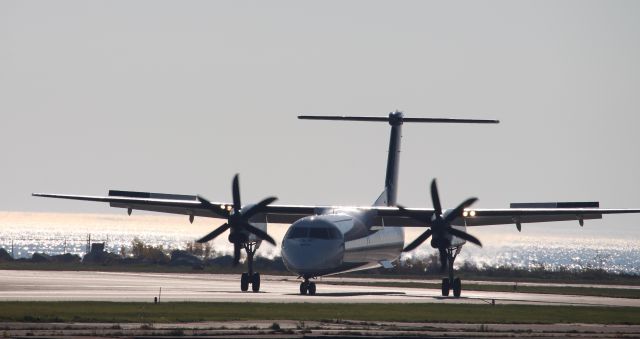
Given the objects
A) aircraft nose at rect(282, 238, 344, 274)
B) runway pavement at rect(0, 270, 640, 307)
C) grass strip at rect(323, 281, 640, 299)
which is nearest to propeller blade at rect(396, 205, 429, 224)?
aircraft nose at rect(282, 238, 344, 274)

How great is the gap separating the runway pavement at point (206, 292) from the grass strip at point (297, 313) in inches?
147

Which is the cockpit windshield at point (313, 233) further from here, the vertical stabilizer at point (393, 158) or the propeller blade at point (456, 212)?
the vertical stabilizer at point (393, 158)

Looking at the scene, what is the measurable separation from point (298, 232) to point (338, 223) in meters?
2.45

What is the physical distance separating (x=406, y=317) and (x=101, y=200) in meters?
24.8

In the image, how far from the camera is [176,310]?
4834cm

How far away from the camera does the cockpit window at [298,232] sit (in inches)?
2591

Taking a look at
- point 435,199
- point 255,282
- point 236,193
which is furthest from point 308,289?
point 435,199

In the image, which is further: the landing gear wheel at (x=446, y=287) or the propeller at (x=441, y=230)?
the landing gear wheel at (x=446, y=287)

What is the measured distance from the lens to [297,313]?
48844 millimetres

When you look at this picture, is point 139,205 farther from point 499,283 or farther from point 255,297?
point 499,283

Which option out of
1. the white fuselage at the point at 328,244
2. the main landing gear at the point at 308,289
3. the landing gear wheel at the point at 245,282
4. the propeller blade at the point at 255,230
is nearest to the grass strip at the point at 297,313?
the main landing gear at the point at 308,289

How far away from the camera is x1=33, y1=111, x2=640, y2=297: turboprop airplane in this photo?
65000 millimetres

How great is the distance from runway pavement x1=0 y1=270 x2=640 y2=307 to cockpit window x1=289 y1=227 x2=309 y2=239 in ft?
9.20

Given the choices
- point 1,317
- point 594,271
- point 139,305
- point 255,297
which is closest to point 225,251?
point 594,271
